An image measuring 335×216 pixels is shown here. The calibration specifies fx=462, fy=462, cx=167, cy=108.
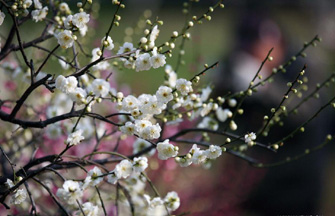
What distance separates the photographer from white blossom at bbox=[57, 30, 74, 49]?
1.30 metres

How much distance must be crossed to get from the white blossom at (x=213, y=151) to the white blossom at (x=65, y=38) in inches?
19.6

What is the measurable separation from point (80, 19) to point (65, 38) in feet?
0.23

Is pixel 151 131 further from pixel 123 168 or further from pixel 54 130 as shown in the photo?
pixel 54 130

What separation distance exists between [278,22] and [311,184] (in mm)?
2806

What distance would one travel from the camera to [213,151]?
4.24ft

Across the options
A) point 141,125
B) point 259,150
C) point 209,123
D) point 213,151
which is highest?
point 259,150

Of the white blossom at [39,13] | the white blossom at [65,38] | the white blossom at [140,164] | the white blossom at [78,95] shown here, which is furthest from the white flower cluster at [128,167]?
the white blossom at [39,13]

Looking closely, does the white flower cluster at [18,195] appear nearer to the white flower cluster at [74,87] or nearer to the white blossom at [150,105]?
the white flower cluster at [74,87]

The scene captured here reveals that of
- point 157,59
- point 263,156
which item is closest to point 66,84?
point 157,59

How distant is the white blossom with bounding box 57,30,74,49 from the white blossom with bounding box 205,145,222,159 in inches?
19.6

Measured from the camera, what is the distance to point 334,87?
25.4ft

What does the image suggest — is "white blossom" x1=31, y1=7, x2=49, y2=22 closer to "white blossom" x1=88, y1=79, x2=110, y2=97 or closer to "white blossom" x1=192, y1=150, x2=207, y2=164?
"white blossom" x1=88, y1=79, x2=110, y2=97

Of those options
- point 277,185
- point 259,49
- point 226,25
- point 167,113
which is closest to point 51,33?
point 167,113

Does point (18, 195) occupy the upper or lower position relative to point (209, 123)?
lower
